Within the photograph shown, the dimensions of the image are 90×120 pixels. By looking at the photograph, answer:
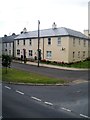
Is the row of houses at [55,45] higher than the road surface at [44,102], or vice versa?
the row of houses at [55,45]

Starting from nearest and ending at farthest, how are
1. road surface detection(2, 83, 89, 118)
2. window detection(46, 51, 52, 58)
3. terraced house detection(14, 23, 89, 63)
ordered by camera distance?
1. road surface detection(2, 83, 89, 118)
2. terraced house detection(14, 23, 89, 63)
3. window detection(46, 51, 52, 58)

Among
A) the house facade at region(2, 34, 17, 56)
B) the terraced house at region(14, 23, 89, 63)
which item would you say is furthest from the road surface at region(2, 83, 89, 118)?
the house facade at region(2, 34, 17, 56)

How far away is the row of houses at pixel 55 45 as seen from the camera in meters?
44.6

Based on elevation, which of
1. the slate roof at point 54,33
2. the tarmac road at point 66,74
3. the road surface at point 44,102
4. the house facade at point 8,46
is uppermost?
the slate roof at point 54,33

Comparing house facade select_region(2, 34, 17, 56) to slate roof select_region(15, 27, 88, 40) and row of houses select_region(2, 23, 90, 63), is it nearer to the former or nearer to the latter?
row of houses select_region(2, 23, 90, 63)

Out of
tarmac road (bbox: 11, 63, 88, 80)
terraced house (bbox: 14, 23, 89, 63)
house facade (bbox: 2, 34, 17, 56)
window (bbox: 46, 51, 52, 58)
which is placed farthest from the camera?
house facade (bbox: 2, 34, 17, 56)

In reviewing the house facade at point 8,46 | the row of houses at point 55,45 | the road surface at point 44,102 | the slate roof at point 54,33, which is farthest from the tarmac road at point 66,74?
the house facade at point 8,46

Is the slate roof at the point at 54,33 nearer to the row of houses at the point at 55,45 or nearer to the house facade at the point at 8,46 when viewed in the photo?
the row of houses at the point at 55,45

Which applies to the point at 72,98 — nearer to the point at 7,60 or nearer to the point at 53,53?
the point at 7,60

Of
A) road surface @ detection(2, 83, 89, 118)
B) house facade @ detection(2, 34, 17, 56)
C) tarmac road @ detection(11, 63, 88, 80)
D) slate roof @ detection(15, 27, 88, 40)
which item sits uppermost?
slate roof @ detection(15, 27, 88, 40)

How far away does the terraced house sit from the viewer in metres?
44.5

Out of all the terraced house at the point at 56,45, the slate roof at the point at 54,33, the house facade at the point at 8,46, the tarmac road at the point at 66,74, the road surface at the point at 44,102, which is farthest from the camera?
the house facade at the point at 8,46

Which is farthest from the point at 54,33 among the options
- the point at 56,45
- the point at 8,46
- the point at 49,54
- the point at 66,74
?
the point at 8,46

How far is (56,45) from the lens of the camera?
151 feet
